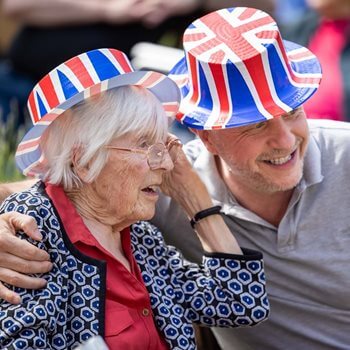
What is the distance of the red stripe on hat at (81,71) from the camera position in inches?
117

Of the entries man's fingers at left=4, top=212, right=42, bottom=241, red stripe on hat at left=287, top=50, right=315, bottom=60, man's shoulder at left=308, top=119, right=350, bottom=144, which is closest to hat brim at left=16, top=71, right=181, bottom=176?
man's fingers at left=4, top=212, right=42, bottom=241

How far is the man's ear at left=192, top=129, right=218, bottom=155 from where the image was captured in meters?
3.50

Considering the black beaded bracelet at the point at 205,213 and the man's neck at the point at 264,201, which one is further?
the man's neck at the point at 264,201

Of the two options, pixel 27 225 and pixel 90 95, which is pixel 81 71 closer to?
pixel 90 95

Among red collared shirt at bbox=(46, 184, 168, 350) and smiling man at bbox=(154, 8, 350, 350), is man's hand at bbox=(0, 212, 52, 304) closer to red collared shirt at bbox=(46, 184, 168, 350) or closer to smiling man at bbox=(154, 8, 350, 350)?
red collared shirt at bbox=(46, 184, 168, 350)

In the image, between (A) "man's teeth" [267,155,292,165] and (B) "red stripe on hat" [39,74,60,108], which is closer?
(B) "red stripe on hat" [39,74,60,108]

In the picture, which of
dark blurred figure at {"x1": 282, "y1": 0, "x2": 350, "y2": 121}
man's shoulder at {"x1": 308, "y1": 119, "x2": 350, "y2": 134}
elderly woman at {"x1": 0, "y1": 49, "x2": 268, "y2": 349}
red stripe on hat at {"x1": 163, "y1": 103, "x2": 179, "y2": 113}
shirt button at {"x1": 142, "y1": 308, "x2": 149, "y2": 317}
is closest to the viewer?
elderly woman at {"x1": 0, "y1": 49, "x2": 268, "y2": 349}

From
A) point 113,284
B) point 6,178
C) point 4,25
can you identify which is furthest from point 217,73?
point 4,25

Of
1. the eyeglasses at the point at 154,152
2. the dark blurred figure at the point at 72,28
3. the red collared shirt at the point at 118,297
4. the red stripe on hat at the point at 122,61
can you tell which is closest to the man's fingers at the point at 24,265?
the red collared shirt at the point at 118,297

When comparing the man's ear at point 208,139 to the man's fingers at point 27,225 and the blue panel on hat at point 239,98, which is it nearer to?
the blue panel on hat at point 239,98

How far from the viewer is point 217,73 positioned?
3.33 metres

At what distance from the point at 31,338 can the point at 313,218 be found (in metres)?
1.13

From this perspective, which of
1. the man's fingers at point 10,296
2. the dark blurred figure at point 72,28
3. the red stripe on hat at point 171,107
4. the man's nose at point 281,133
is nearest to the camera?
the man's fingers at point 10,296

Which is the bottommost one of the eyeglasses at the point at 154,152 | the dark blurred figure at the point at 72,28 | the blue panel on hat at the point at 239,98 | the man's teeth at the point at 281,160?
the dark blurred figure at the point at 72,28
